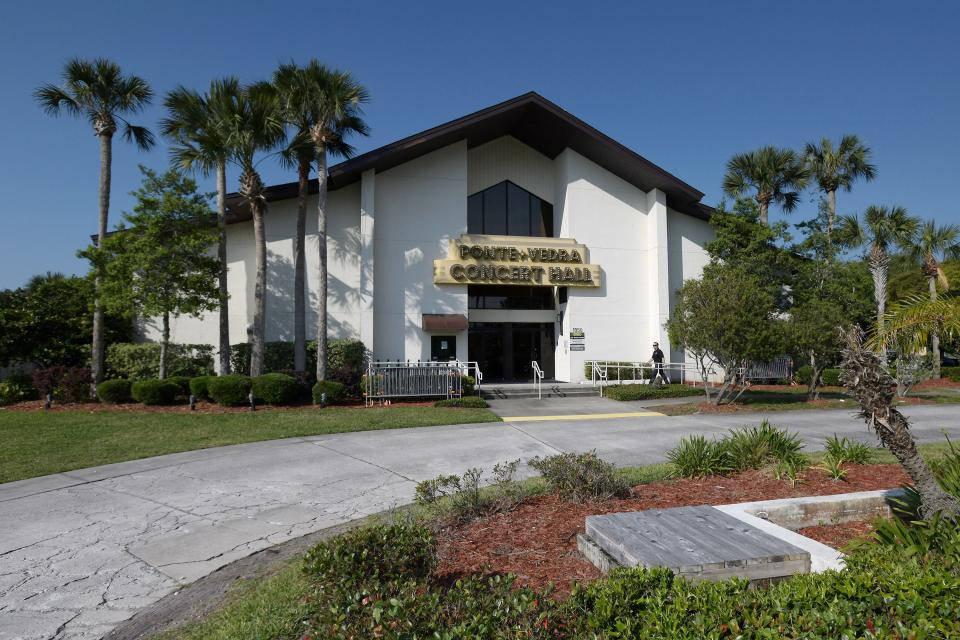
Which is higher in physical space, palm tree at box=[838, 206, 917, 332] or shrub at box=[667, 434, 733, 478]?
palm tree at box=[838, 206, 917, 332]

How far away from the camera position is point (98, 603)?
4.06 m

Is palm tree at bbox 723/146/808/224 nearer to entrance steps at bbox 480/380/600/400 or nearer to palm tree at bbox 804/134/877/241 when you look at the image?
palm tree at bbox 804/134/877/241

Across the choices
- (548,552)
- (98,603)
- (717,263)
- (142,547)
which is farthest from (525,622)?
(717,263)

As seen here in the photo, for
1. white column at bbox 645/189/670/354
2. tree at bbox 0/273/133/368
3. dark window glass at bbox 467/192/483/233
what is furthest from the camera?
dark window glass at bbox 467/192/483/233

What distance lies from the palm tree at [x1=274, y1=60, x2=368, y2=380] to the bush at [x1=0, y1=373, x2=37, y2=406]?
867 cm

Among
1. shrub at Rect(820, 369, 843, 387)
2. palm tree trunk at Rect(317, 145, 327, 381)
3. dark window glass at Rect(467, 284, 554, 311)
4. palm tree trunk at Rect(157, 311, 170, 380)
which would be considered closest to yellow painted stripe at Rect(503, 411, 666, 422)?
palm tree trunk at Rect(317, 145, 327, 381)

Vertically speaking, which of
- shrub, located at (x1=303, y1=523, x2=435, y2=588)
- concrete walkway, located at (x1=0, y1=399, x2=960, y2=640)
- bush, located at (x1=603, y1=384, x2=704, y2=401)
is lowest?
concrete walkway, located at (x1=0, y1=399, x2=960, y2=640)

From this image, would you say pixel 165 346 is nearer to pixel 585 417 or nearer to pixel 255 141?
pixel 255 141

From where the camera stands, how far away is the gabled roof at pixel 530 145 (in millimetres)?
19672

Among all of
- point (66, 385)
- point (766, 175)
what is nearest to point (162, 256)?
point (66, 385)

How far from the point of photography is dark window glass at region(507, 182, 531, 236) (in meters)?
23.6

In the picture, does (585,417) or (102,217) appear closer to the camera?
(585,417)

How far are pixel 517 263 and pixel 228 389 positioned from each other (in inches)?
481

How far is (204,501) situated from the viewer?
22.0 ft
